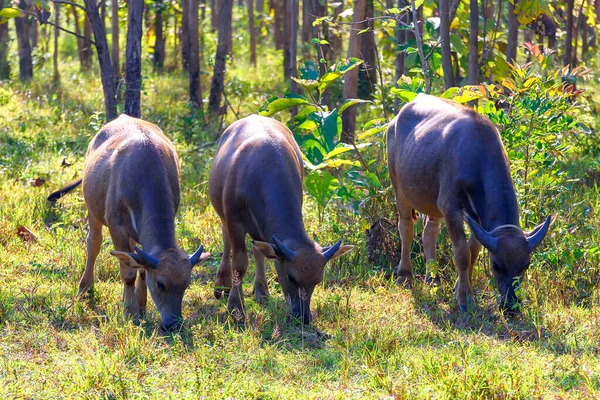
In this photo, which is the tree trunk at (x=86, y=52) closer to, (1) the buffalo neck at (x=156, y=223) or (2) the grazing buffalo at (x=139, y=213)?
(2) the grazing buffalo at (x=139, y=213)

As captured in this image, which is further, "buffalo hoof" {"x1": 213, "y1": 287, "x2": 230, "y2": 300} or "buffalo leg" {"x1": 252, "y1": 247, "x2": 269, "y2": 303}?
"buffalo hoof" {"x1": 213, "y1": 287, "x2": 230, "y2": 300}

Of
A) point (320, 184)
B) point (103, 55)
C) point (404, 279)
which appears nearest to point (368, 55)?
point (103, 55)

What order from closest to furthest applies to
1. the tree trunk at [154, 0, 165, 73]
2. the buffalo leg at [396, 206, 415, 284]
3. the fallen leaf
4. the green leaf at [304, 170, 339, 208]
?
the green leaf at [304, 170, 339, 208]
the buffalo leg at [396, 206, 415, 284]
the fallen leaf
the tree trunk at [154, 0, 165, 73]

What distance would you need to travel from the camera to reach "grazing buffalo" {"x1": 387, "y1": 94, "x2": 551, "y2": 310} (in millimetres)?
6926

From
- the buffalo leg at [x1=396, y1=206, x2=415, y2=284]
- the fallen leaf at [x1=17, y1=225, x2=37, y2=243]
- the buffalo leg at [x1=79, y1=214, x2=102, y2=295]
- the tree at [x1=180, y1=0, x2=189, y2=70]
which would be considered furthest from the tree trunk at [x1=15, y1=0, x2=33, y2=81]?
the buffalo leg at [x1=396, y1=206, x2=415, y2=284]

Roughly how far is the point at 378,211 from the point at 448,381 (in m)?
4.04

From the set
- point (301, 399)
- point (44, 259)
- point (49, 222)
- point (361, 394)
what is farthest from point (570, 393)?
point (49, 222)

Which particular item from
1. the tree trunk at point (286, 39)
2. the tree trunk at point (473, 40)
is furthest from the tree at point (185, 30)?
the tree trunk at point (473, 40)

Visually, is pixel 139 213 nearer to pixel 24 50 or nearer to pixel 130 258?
pixel 130 258

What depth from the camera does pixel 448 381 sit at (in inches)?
212

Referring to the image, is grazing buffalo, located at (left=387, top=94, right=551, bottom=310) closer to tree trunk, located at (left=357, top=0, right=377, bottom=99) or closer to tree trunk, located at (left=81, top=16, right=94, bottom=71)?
tree trunk, located at (left=357, top=0, right=377, bottom=99)

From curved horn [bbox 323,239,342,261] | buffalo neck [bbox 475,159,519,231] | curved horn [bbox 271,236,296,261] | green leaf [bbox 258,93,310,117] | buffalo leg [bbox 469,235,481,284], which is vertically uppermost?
green leaf [bbox 258,93,310,117]

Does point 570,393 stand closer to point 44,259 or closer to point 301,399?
point 301,399

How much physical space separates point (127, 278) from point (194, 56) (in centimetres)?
966
